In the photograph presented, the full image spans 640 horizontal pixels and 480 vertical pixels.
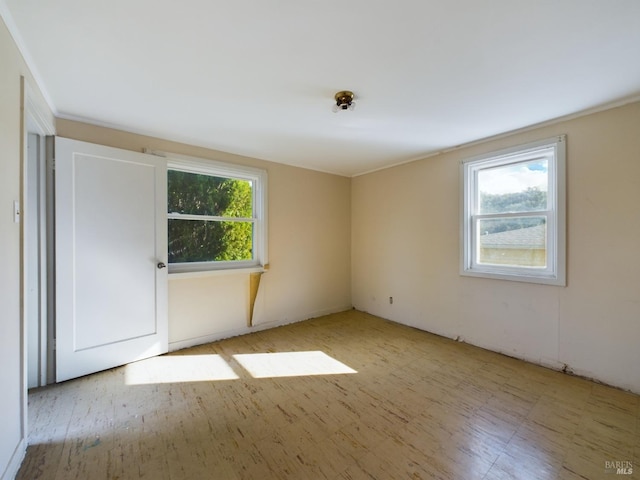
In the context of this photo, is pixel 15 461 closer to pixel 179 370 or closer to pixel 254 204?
pixel 179 370

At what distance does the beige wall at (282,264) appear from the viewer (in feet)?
9.53

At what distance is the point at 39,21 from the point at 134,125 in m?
1.26

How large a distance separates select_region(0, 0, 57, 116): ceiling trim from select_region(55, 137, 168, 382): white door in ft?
1.26

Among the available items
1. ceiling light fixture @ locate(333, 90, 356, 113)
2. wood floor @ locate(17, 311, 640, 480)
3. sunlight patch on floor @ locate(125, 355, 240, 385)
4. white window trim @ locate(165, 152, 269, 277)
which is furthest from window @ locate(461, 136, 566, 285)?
sunlight patch on floor @ locate(125, 355, 240, 385)

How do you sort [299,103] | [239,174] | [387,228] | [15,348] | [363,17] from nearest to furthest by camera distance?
[363,17], [15,348], [299,103], [239,174], [387,228]

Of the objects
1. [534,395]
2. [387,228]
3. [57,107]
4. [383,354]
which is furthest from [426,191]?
[57,107]

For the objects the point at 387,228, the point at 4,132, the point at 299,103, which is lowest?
the point at 387,228

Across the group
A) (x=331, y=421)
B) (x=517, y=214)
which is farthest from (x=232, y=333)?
(x=517, y=214)

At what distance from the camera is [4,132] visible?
1311 mm

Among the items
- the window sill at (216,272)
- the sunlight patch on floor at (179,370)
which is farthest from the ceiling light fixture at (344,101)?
the sunlight patch on floor at (179,370)

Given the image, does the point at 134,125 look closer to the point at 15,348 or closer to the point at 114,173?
the point at 114,173

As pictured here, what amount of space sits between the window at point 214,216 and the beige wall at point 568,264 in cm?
188

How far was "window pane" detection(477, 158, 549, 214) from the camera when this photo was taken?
2.62 meters

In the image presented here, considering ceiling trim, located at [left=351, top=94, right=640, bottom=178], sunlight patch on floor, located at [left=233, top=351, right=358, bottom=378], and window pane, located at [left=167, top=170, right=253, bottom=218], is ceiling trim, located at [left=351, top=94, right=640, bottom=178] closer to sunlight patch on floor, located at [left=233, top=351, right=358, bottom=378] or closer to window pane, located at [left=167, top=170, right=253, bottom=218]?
window pane, located at [left=167, top=170, right=253, bottom=218]
